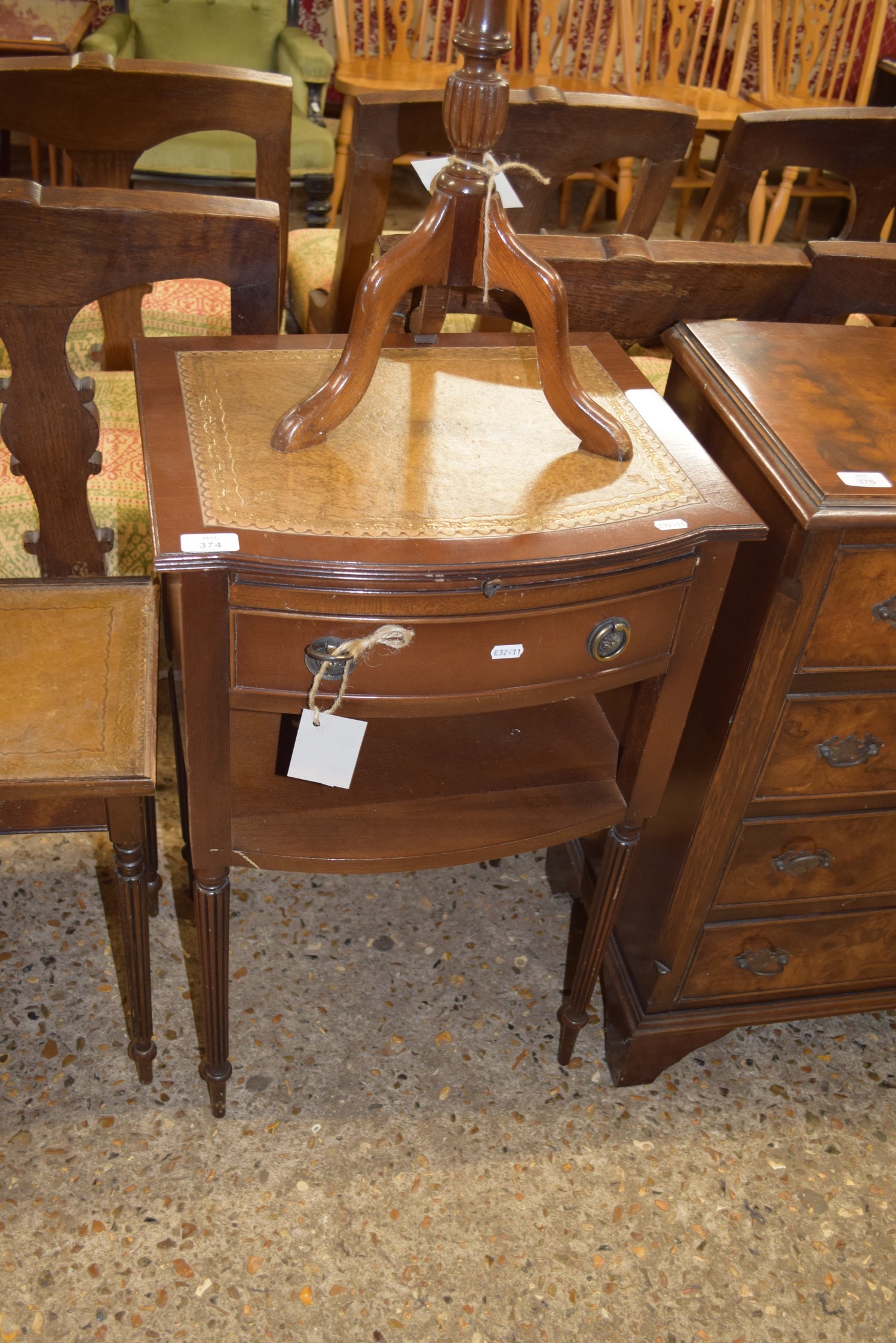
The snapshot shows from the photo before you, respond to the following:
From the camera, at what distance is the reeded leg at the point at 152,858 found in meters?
Answer: 1.72

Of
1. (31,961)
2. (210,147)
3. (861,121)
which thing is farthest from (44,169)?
(31,961)

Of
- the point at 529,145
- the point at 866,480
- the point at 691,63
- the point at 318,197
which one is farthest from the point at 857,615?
the point at 691,63

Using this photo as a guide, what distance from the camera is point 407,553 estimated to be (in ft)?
3.56

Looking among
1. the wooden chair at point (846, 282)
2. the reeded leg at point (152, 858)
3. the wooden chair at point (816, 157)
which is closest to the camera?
the wooden chair at point (846, 282)

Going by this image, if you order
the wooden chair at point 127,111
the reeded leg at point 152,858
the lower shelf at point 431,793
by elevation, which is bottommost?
the reeded leg at point 152,858

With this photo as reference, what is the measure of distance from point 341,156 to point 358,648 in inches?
146

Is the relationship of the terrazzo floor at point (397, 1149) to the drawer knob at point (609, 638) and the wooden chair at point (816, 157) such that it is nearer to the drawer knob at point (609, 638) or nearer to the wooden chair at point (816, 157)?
the drawer knob at point (609, 638)

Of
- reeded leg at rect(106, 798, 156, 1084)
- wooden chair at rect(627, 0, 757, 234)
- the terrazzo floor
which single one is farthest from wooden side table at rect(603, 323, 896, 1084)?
wooden chair at rect(627, 0, 757, 234)

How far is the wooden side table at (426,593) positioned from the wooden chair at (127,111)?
0.91 meters

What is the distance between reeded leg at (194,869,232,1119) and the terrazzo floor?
121 millimetres

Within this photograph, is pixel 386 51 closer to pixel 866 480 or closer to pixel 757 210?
pixel 757 210

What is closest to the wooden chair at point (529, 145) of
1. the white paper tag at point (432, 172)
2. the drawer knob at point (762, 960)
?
the white paper tag at point (432, 172)

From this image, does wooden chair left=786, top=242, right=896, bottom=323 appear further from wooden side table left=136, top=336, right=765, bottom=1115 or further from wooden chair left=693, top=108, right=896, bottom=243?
wooden chair left=693, top=108, right=896, bottom=243

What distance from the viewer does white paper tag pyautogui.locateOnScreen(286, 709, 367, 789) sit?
1.27 meters
